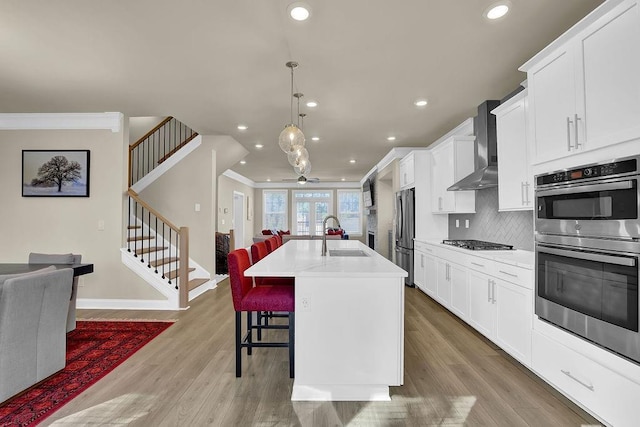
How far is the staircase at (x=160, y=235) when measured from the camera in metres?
4.39

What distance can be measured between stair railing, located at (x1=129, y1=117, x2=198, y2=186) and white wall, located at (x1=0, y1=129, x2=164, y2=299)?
1898 millimetres

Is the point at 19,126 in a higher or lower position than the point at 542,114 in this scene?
higher

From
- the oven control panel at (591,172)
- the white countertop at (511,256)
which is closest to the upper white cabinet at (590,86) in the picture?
the oven control panel at (591,172)

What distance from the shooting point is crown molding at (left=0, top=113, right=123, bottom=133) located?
14.3ft

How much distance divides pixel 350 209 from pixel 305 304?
10.7 metres

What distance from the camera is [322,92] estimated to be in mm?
3668

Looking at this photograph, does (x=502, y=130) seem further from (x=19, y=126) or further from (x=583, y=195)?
(x=19, y=126)

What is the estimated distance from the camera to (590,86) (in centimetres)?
188

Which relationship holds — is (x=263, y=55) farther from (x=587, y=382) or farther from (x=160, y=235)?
(x=160, y=235)

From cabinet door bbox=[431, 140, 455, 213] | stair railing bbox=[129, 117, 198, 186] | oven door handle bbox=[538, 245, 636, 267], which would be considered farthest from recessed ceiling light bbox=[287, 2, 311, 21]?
stair railing bbox=[129, 117, 198, 186]

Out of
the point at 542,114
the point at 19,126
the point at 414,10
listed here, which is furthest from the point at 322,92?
the point at 19,126

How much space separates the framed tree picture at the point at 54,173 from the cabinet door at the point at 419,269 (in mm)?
4815

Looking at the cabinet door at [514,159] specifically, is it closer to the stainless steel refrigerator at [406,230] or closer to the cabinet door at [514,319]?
the cabinet door at [514,319]

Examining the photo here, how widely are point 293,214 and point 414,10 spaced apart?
10.6m
